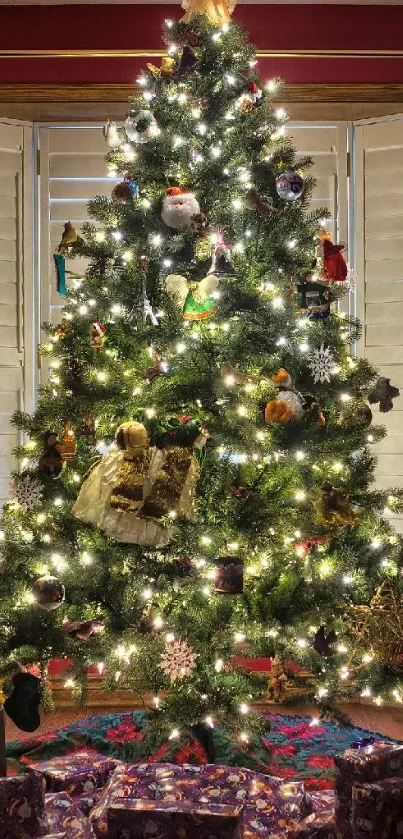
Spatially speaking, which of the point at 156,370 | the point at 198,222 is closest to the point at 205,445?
the point at 156,370

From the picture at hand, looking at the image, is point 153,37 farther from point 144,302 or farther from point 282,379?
point 282,379

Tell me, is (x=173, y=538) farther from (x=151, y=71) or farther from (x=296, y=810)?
(x=151, y=71)

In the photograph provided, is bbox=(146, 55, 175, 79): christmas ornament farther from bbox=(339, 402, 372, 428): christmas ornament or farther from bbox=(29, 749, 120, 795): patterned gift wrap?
bbox=(29, 749, 120, 795): patterned gift wrap

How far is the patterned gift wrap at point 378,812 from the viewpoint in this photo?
4.17 ft

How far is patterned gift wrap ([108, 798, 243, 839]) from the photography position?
4.44ft

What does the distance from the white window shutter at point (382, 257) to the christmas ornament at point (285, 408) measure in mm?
1091

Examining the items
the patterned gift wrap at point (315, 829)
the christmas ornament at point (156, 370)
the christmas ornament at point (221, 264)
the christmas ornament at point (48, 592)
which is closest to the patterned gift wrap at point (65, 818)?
the patterned gift wrap at point (315, 829)

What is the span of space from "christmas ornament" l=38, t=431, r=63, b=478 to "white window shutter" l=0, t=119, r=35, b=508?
1.02 meters

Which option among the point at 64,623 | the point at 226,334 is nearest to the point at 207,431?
the point at 226,334

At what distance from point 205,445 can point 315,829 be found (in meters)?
1.10

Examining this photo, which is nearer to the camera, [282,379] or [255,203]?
[282,379]

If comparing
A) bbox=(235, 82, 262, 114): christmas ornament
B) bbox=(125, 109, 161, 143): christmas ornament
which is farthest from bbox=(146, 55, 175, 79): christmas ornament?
bbox=(235, 82, 262, 114): christmas ornament

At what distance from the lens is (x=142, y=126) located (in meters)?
2.33

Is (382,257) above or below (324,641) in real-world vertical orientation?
above
